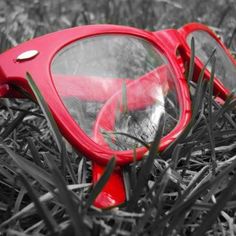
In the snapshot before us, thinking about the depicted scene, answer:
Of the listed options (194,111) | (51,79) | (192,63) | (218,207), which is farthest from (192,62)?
(218,207)

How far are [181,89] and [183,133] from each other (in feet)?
0.51

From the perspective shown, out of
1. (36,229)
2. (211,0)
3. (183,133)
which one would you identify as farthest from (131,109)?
(211,0)

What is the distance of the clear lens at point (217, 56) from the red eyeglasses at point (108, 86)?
4 cm

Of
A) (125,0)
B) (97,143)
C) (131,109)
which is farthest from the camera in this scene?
(125,0)

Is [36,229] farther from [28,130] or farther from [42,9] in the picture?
[42,9]

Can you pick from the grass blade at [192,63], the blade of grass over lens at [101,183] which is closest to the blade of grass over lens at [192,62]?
the grass blade at [192,63]

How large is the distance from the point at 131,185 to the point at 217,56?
55 centimetres

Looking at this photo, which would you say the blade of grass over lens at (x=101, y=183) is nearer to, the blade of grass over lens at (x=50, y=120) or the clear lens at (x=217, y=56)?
the blade of grass over lens at (x=50, y=120)

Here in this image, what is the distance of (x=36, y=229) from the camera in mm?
648

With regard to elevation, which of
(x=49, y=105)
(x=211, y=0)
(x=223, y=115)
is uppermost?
(x=49, y=105)

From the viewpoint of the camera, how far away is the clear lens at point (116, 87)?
83 cm

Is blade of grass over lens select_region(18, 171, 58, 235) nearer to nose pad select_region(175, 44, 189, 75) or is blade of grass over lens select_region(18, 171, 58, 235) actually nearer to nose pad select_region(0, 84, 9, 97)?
nose pad select_region(0, 84, 9, 97)

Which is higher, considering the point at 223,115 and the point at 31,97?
the point at 31,97

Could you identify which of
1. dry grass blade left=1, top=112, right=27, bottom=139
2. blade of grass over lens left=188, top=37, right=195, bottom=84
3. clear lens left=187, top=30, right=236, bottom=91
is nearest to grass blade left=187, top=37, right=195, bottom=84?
blade of grass over lens left=188, top=37, right=195, bottom=84
